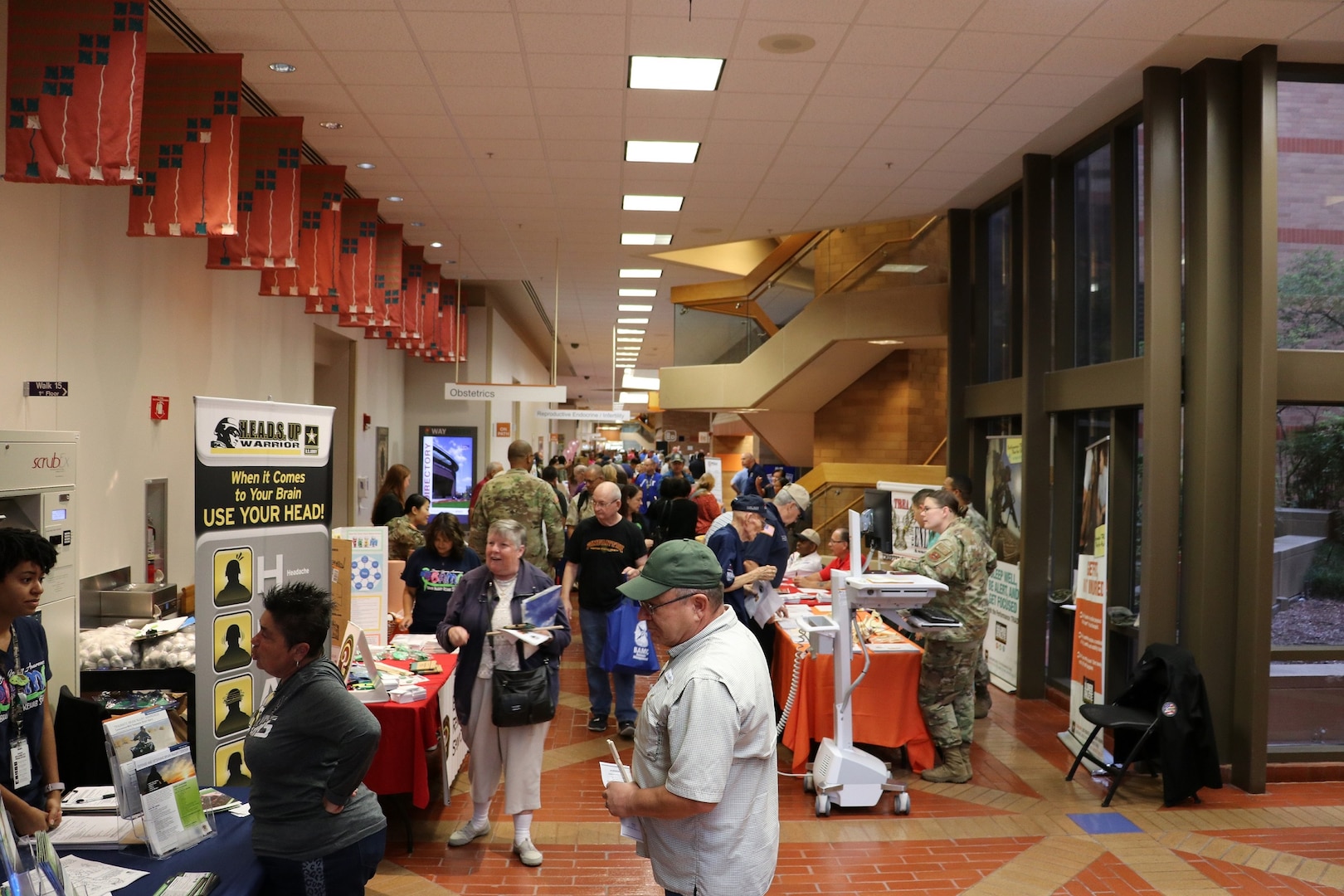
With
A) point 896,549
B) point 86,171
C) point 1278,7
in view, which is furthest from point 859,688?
point 86,171

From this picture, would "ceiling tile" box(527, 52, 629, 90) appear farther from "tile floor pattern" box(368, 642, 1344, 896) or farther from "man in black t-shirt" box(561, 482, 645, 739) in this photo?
"tile floor pattern" box(368, 642, 1344, 896)

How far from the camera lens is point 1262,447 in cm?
593

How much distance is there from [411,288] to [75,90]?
23.3 feet

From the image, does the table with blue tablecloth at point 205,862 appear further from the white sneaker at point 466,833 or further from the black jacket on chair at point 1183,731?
the black jacket on chair at point 1183,731

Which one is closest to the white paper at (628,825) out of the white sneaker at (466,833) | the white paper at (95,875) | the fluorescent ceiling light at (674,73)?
the white paper at (95,875)

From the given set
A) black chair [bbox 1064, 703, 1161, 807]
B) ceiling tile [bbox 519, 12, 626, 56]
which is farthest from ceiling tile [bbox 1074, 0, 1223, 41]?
black chair [bbox 1064, 703, 1161, 807]

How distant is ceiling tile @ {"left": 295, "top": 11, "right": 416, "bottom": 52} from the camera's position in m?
5.48

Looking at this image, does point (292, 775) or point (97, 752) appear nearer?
point (292, 775)

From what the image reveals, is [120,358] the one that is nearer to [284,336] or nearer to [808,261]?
[284,336]

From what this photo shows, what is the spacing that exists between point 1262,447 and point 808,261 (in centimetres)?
718

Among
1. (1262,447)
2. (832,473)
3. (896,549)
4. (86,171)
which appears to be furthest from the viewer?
(832,473)

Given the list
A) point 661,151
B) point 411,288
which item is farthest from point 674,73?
point 411,288

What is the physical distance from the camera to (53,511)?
4281mm

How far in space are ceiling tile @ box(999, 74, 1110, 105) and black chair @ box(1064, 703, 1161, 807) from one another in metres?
3.87
